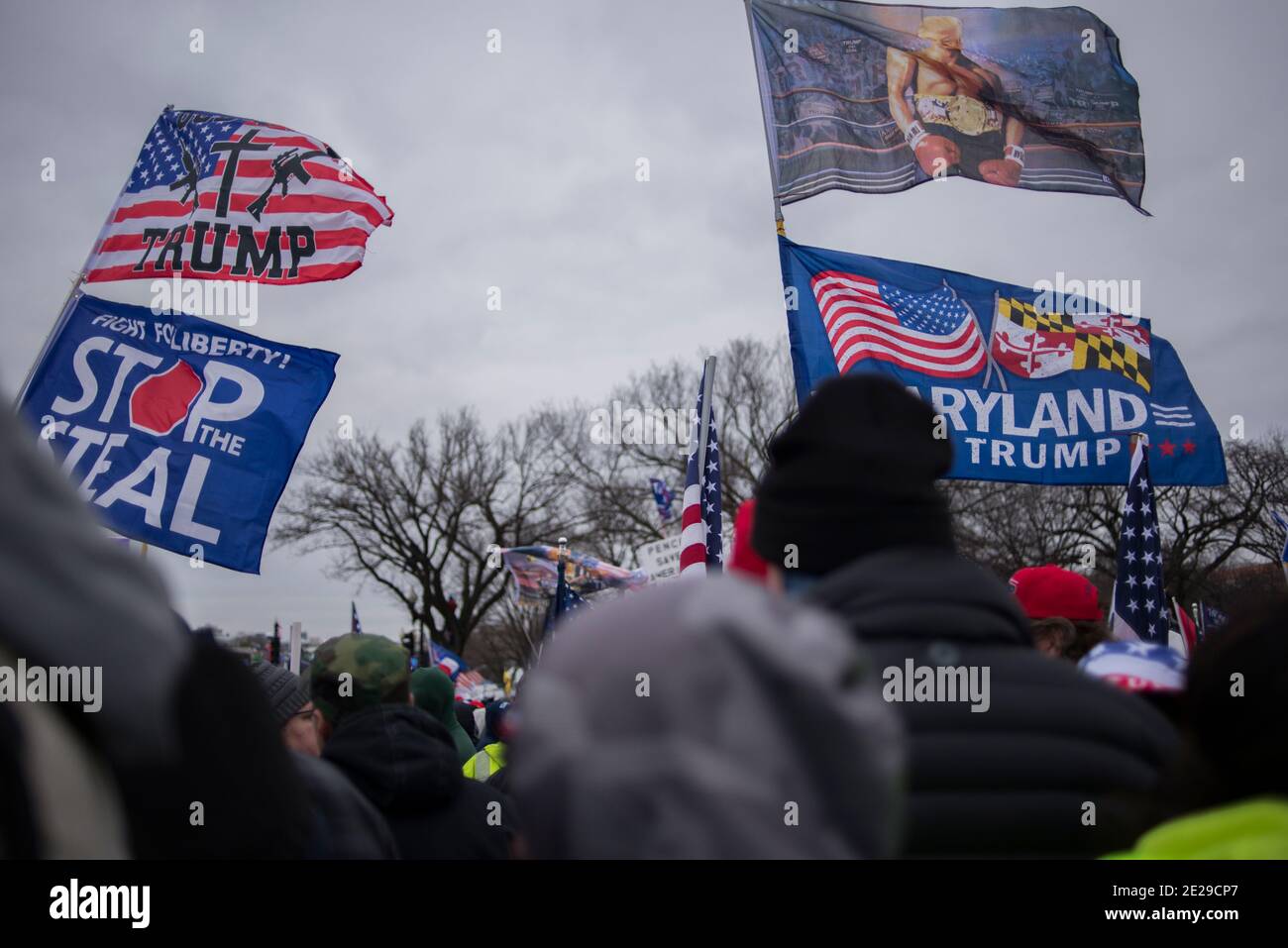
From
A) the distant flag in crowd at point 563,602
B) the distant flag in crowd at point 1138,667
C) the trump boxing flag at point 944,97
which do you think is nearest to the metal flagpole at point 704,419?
the trump boxing flag at point 944,97

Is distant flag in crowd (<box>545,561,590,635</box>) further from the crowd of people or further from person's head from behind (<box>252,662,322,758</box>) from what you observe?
the crowd of people

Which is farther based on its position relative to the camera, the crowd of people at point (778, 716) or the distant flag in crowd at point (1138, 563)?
the distant flag in crowd at point (1138, 563)

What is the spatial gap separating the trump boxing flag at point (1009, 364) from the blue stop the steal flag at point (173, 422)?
3.38 meters

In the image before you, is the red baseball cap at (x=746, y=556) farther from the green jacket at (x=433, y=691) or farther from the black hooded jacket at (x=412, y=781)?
the green jacket at (x=433, y=691)

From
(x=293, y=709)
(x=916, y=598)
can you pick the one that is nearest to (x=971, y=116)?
(x=293, y=709)

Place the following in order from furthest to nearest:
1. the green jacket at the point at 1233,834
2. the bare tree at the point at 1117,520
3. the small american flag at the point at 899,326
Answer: the bare tree at the point at 1117,520, the small american flag at the point at 899,326, the green jacket at the point at 1233,834

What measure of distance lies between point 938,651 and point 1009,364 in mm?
6311

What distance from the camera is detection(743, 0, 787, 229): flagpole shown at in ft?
23.2

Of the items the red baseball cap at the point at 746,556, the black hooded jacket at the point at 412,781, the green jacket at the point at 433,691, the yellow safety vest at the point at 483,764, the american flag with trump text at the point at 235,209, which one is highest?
the american flag with trump text at the point at 235,209

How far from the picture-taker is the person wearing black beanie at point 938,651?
157cm

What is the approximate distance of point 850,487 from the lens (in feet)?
5.62

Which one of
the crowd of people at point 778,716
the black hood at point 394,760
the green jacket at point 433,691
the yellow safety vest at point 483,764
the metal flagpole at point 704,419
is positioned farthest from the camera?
the metal flagpole at point 704,419

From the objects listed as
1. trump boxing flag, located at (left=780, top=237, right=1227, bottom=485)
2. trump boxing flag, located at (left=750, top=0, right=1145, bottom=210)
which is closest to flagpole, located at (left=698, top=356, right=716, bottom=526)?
trump boxing flag, located at (left=780, top=237, right=1227, bottom=485)
